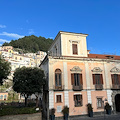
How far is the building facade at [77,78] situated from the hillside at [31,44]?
4033 inches

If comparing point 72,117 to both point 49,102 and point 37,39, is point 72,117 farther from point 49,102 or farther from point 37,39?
point 37,39

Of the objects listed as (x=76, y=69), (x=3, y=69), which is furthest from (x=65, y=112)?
(x=3, y=69)

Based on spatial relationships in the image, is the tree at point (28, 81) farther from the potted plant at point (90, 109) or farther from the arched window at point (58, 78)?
the potted plant at point (90, 109)

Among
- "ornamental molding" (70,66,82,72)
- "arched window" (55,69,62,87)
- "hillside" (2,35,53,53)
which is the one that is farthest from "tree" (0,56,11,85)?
"hillside" (2,35,53,53)

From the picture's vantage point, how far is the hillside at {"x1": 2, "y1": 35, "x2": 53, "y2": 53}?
121m

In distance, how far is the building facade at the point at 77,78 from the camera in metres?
19.1

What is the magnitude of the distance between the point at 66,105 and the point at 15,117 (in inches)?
279

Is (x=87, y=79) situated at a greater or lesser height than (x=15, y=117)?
greater

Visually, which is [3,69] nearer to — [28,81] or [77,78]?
[28,81]

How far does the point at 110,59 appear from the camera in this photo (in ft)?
74.4

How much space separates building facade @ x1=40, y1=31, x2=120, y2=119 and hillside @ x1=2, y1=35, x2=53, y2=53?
102 meters

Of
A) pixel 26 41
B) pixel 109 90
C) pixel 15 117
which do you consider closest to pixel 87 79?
pixel 109 90

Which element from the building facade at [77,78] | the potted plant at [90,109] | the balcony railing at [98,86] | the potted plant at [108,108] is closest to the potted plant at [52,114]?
the building facade at [77,78]

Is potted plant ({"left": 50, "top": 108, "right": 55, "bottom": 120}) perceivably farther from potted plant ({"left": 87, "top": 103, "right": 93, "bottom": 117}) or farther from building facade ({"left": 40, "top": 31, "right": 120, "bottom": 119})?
potted plant ({"left": 87, "top": 103, "right": 93, "bottom": 117})
